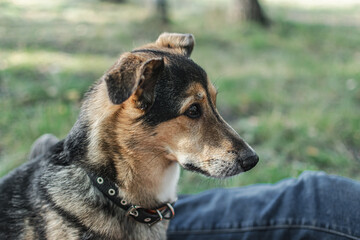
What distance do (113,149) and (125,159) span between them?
11 cm

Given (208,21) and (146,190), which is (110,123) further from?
(208,21)

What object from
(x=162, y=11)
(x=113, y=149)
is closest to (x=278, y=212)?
(x=113, y=149)

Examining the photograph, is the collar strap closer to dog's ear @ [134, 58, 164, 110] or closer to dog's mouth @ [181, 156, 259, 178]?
dog's mouth @ [181, 156, 259, 178]

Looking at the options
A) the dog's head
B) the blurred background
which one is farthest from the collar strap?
the blurred background

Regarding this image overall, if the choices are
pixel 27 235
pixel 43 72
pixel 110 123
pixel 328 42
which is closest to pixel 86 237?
pixel 27 235

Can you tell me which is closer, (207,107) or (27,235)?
(27,235)

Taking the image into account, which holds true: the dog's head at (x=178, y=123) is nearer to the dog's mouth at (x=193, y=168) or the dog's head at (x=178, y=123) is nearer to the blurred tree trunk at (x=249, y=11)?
the dog's mouth at (x=193, y=168)

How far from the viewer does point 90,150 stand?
2422 millimetres

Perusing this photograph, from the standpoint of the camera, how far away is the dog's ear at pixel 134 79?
2.05 m

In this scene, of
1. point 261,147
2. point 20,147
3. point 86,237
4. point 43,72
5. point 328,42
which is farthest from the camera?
point 328,42

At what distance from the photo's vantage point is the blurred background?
15.2 ft

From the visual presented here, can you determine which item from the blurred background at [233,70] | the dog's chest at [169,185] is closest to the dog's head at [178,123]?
the dog's chest at [169,185]

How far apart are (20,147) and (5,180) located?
1840mm

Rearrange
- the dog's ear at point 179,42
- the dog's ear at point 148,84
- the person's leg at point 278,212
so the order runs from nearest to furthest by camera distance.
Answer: the dog's ear at point 148,84
the person's leg at point 278,212
the dog's ear at point 179,42
